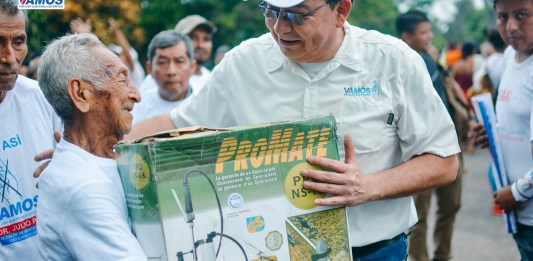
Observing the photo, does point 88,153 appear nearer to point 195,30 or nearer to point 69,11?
point 69,11

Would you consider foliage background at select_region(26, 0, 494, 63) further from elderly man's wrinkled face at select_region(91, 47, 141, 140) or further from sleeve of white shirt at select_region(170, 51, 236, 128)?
sleeve of white shirt at select_region(170, 51, 236, 128)

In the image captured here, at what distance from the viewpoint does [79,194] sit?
214cm

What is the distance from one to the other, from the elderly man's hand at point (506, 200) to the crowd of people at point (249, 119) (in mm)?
1088

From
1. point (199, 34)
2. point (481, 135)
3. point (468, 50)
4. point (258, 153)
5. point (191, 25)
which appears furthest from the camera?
point (468, 50)

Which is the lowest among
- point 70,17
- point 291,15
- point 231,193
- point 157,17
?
point 231,193

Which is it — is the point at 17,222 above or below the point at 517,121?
below

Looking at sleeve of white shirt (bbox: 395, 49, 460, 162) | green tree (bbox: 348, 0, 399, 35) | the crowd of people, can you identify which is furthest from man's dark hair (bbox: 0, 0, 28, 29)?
green tree (bbox: 348, 0, 399, 35)

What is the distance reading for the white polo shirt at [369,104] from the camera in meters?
2.77

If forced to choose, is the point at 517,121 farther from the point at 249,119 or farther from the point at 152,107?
the point at 152,107

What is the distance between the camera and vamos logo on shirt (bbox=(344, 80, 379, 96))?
2.78 meters

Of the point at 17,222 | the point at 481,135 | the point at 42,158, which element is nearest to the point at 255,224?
the point at 42,158

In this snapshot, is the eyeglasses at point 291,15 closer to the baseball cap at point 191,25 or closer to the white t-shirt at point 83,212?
the white t-shirt at point 83,212

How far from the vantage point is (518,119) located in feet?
12.7

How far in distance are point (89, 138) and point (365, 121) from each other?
1.11 m
